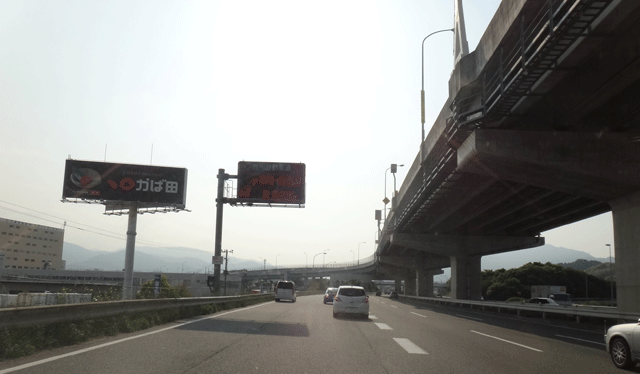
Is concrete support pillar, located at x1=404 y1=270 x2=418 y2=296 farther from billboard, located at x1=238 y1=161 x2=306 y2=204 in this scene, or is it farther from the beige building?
the beige building

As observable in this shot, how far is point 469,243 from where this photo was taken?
5088cm

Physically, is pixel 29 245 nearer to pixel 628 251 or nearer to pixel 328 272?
pixel 328 272

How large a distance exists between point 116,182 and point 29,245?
4197 inches

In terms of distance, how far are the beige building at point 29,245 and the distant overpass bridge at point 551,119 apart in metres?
113

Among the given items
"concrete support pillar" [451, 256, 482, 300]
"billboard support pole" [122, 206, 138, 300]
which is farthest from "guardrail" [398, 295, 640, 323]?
"billboard support pole" [122, 206, 138, 300]

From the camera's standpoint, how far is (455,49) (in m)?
22.6

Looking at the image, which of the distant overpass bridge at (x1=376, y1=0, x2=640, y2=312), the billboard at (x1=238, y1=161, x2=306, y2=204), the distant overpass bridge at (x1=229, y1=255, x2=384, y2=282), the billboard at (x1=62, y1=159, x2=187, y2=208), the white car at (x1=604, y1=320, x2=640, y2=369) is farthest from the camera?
the distant overpass bridge at (x1=229, y1=255, x2=384, y2=282)

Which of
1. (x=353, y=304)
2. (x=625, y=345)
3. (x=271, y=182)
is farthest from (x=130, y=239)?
(x=625, y=345)

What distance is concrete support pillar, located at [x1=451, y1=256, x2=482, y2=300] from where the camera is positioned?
51.2 m

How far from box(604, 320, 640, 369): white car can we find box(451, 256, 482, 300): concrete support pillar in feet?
136

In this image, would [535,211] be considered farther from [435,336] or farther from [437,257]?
[437,257]

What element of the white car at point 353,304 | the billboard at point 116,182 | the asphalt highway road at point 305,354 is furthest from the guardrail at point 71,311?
the billboard at point 116,182

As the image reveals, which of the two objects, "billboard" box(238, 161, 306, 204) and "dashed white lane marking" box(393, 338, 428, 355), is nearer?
"dashed white lane marking" box(393, 338, 428, 355)

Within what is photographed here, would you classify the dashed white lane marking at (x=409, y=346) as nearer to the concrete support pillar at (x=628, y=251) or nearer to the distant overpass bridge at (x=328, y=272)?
the concrete support pillar at (x=628, y=251)
